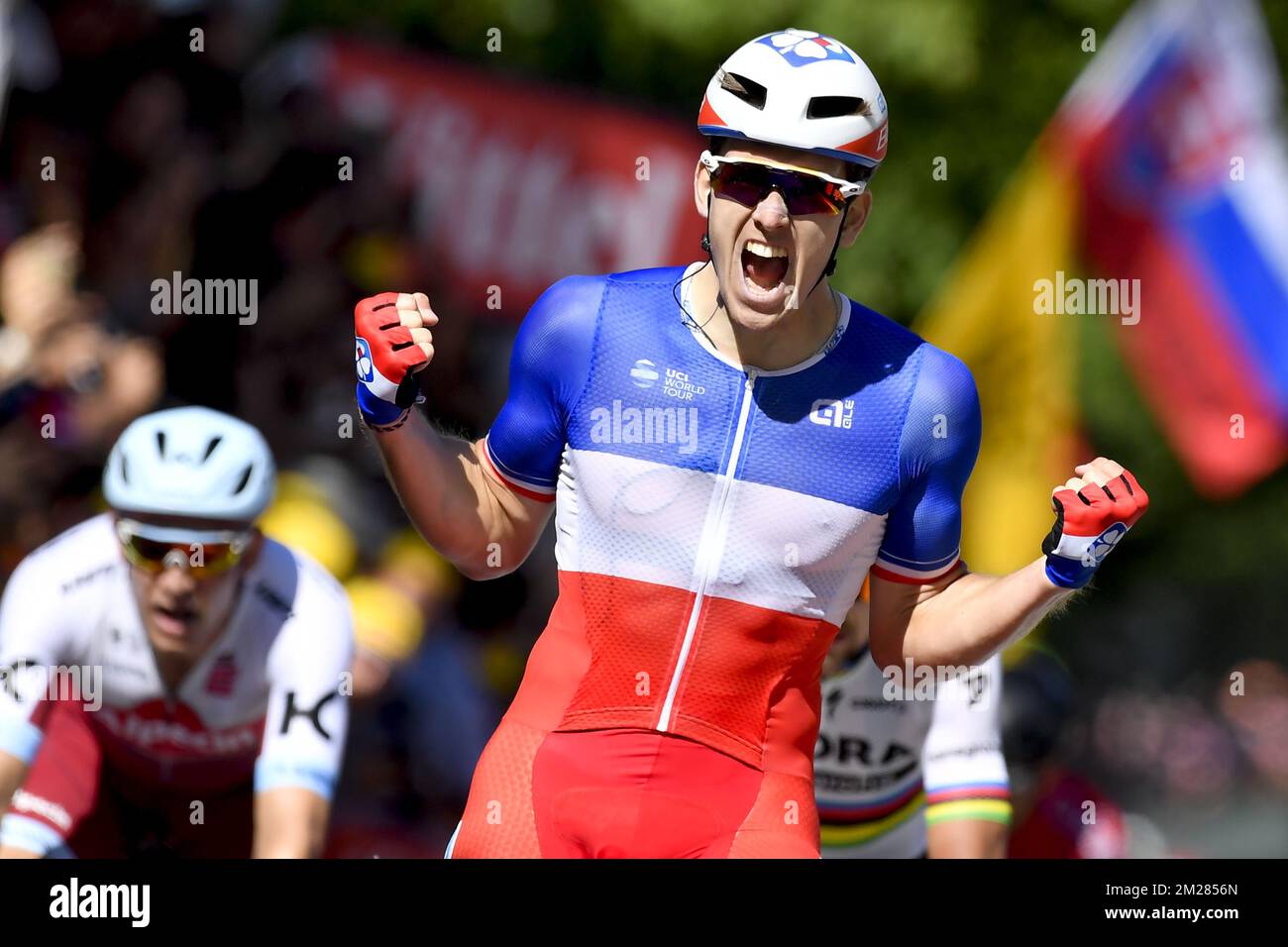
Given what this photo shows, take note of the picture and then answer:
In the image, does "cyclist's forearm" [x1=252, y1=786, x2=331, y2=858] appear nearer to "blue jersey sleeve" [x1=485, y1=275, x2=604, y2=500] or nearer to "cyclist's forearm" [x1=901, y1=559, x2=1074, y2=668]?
"blue jersey sleeve" [x1=485, y1=275, x2=604, y2=500]

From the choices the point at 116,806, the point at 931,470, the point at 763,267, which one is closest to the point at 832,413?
the point at 931,470

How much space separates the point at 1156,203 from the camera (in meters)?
12.6

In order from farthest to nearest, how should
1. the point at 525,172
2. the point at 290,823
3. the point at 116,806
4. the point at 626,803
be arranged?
the point at 525,172, the point at 116,806, the point at 290,823, the point at 626,803

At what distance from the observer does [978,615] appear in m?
4.82

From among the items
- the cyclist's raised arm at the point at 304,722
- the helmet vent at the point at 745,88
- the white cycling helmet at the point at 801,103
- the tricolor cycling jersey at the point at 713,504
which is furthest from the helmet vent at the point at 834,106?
the cyclist's raised arm at the point at 304,722

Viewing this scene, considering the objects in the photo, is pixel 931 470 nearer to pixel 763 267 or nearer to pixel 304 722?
pixel 763 267

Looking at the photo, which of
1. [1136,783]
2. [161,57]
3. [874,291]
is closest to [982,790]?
[161,57]

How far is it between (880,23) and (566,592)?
26.8 feet

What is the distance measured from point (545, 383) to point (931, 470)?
91cm

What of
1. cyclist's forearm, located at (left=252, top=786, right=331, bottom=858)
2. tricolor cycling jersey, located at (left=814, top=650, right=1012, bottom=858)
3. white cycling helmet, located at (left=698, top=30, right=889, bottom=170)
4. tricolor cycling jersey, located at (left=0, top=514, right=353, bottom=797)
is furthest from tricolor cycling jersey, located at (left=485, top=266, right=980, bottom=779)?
tricolor cycling jersey, located at (left=814, top=650, right=1012, bottom=858)

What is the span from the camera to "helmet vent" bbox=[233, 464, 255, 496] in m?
6.88

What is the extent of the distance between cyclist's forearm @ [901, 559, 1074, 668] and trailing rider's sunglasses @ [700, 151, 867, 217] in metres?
0.93
